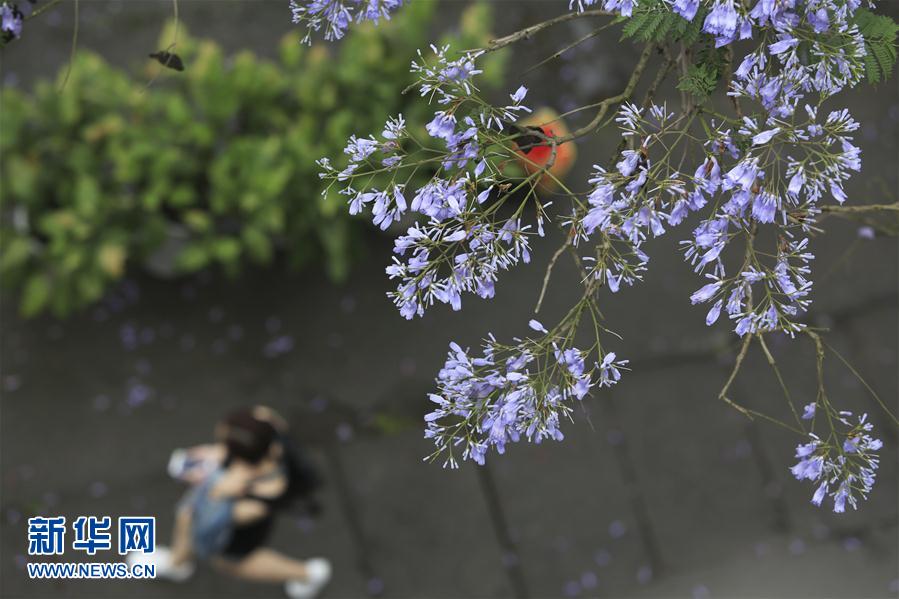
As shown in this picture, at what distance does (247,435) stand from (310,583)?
1.11 m

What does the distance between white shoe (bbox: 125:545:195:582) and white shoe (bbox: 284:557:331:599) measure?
58 cm

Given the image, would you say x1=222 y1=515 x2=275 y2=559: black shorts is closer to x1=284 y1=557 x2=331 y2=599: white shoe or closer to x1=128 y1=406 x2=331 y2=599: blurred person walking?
x1=128 y1=406 x2=331 y2=599: blurred person walking

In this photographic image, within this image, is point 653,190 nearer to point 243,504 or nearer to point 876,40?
point 876,40

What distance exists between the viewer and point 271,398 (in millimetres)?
5965

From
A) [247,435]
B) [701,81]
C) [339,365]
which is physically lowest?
[701,81]

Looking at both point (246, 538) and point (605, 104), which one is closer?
point (605, 104)

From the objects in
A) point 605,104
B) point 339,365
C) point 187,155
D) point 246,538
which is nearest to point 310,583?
point 246,538

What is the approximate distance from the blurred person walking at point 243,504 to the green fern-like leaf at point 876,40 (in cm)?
346

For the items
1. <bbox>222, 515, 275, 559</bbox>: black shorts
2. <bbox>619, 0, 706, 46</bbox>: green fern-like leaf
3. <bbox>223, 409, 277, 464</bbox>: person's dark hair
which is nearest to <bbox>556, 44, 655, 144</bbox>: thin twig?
<bbox>619, 0, 706, 46</bbox>: green fern-like leaf

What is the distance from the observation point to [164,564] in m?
5.55

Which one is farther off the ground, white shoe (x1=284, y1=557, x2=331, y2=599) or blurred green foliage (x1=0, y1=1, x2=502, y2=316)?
blurred green foliage (x1=0, y1=1, x2=502, y2=316)

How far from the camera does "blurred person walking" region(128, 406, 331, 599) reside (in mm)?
5086

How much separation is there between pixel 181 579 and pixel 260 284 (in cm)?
184

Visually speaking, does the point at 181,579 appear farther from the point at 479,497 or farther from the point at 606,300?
the point at 606,300
